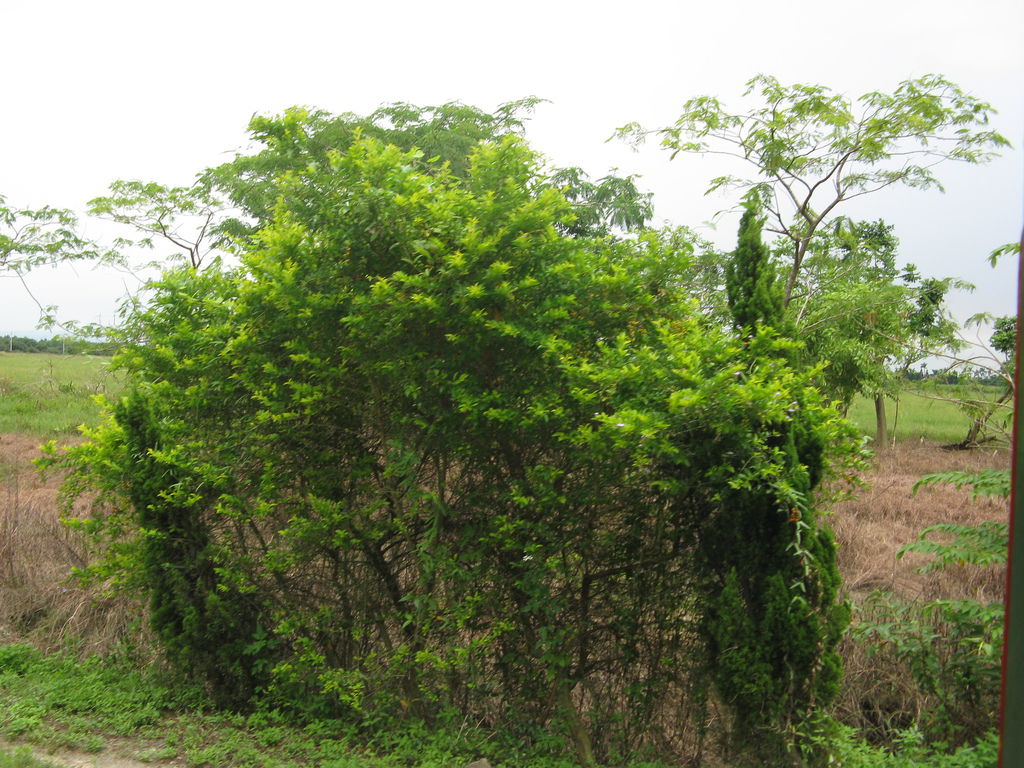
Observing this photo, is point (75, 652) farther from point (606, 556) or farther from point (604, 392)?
point (604, 392)

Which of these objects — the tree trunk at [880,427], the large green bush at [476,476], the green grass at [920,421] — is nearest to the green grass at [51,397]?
the large green bush at [476,476]

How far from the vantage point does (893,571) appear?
27.3 feet

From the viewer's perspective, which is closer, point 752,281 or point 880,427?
point 752,281

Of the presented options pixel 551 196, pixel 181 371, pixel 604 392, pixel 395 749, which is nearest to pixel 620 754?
pixel 395 749

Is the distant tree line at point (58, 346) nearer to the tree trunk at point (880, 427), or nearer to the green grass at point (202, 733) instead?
the green grass at point (202, 733)

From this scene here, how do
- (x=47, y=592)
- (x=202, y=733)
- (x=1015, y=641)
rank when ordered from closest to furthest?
(x=1015, y=641), (x=202, y=733), (x=47, y=592)

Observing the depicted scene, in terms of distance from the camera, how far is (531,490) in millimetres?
4781

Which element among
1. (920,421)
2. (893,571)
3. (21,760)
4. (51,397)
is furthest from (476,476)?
(920,421)

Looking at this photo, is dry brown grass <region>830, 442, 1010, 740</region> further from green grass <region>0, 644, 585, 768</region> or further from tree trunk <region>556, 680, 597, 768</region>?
green grass <region>0, 644, 585, 768</region>

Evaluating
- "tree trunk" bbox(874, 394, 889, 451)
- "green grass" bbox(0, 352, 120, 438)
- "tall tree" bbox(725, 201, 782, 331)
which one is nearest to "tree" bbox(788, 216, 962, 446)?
"tree trunk" bbox(874, 394, 889, 451)

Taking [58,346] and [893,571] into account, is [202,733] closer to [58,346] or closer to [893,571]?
[893,571]

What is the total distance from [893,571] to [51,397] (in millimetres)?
21053

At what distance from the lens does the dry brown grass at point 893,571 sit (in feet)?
17.9

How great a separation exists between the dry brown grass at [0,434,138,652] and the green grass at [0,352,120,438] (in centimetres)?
919
